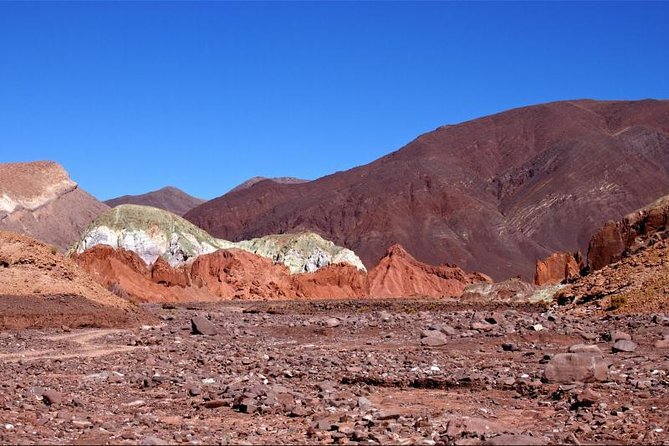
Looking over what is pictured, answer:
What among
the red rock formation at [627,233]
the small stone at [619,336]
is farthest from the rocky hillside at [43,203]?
the small stone at [619,336]

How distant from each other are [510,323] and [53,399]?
13017 millimetres

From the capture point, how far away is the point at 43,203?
10369 centimetres

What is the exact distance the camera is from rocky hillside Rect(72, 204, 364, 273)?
78125mm

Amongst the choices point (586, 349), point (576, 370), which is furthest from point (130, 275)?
point (576, 370)

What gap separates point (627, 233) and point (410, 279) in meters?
43.2

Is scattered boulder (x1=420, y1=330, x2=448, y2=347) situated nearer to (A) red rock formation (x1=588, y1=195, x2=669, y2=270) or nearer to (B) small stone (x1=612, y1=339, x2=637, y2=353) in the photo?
(B) small stone (x1=612, y1=339, x2=637, y2=353)

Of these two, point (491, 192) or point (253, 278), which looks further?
point (491, 192)

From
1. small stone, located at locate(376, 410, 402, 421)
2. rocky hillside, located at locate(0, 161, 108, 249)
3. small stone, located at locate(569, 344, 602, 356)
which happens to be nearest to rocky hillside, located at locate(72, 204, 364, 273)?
rocky hillside, located at locate(0, 161, 108, 249)

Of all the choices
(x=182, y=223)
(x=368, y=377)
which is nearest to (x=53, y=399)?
(x=368, y=377)

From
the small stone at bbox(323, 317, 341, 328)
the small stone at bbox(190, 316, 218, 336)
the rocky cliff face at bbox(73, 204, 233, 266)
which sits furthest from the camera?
the rocky cliff face at bbox(73, 204, 233, 266)

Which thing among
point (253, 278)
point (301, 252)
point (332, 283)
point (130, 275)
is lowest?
point (332, 283)

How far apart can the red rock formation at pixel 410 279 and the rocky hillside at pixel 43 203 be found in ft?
129

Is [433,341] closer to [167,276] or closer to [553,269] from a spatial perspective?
[167,276]

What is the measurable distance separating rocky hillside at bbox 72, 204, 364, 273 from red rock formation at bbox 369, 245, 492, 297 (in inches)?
123
